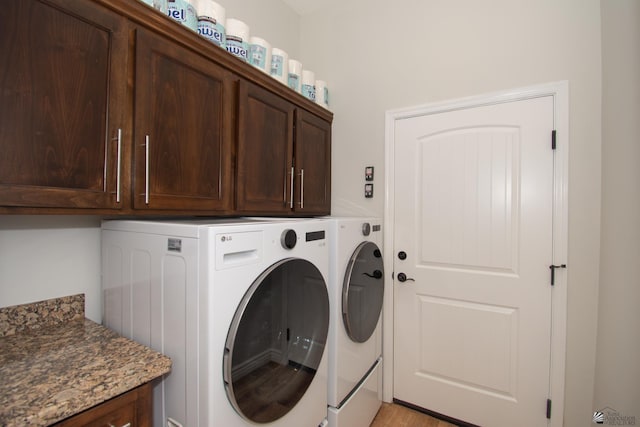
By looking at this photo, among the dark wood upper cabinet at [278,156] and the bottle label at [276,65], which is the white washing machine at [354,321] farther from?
the bottle label at [276,65]

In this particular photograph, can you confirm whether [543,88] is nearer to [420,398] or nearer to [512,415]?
[512,415]

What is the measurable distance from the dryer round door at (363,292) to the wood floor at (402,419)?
0.61 m

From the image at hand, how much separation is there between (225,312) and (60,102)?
81cm

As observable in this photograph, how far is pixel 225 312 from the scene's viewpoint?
0.92 meters

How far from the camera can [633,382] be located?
2.77 feet

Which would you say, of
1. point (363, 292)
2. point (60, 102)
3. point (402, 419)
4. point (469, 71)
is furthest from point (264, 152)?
point (402, 419)

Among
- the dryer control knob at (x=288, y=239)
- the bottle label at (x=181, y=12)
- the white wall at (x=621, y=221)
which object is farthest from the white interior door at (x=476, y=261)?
the bottle label at (x=181, y=12)

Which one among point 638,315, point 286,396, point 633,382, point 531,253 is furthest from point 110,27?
point 531,253

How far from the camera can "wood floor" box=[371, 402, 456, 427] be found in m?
1.88

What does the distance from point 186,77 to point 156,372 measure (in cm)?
110

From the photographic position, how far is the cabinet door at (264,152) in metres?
1.45

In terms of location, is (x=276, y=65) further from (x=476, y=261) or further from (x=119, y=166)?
(x=476, y=261)

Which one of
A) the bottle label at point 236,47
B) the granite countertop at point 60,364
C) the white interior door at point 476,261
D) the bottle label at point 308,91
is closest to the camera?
the granite countertop at point 60,364

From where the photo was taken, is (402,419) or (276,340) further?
(402,419)
